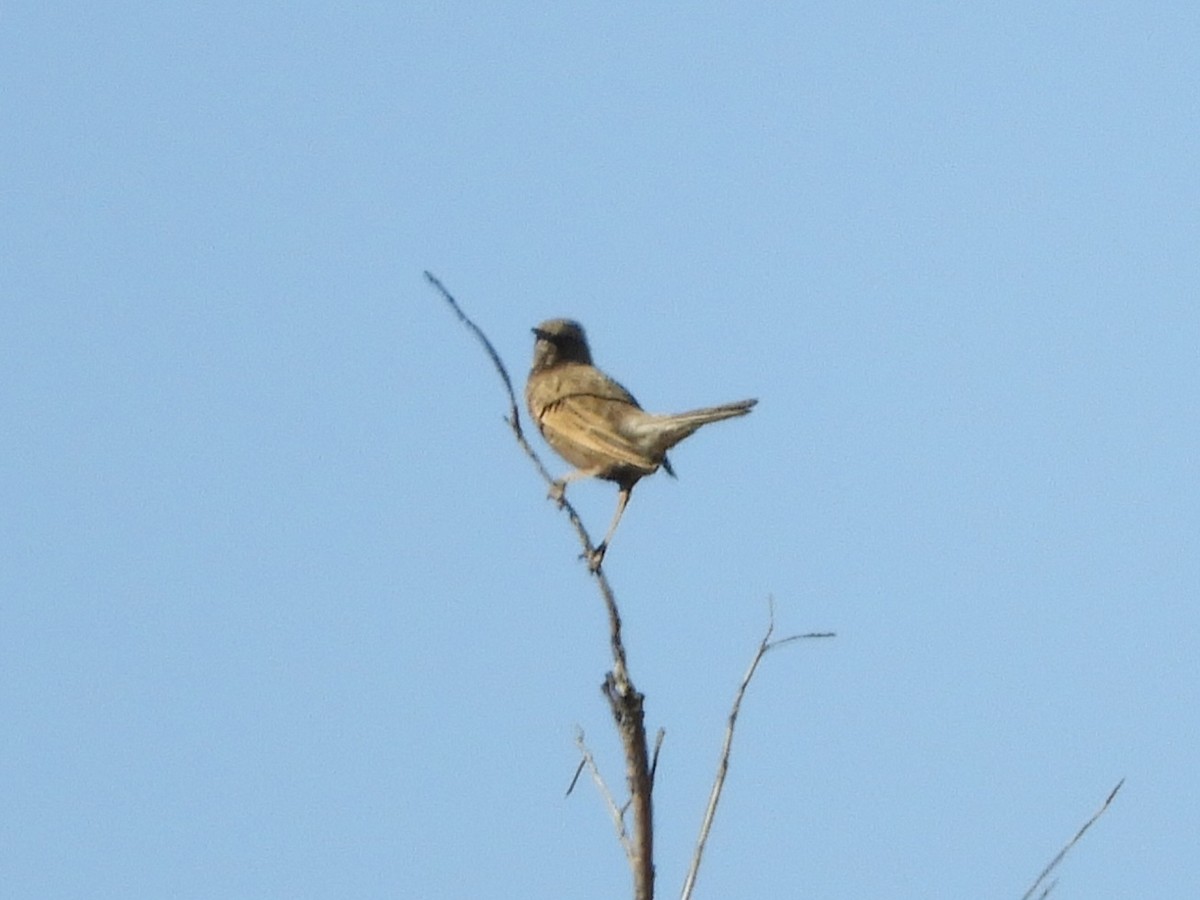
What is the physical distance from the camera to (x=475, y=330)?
5.14 m

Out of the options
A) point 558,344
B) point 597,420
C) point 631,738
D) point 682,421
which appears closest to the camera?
point 631,738

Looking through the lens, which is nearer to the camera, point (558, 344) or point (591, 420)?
point (591, 420)

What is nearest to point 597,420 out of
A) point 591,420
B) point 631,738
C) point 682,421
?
point 591,420

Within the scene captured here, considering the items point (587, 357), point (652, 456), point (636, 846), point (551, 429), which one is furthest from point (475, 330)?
point (587, 357)

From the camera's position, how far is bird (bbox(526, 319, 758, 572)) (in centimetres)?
881

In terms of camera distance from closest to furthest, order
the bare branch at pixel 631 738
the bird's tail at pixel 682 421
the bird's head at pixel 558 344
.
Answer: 1. the bare branch at pixel 631 738
2. the bird's tail at pixel 682 421
3. the bird's head at pixel 558 344

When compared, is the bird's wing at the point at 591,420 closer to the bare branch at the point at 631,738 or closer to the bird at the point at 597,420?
the bird at the point at 597,420

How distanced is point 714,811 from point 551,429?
555 cm

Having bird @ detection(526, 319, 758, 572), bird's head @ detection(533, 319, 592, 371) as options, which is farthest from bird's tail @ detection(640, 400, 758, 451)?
bird's head @ detection(533, 319, 592, 371)

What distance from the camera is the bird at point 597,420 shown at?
28.9 feet

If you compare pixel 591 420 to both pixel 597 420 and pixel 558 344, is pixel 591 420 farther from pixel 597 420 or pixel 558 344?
pixel 558 344

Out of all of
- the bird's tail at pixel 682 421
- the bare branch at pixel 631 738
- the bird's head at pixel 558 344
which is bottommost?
the bare branch at pixel 631 738

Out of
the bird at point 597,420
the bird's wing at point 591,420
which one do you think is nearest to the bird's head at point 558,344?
the bird at point 597,420

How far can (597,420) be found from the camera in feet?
31.0
